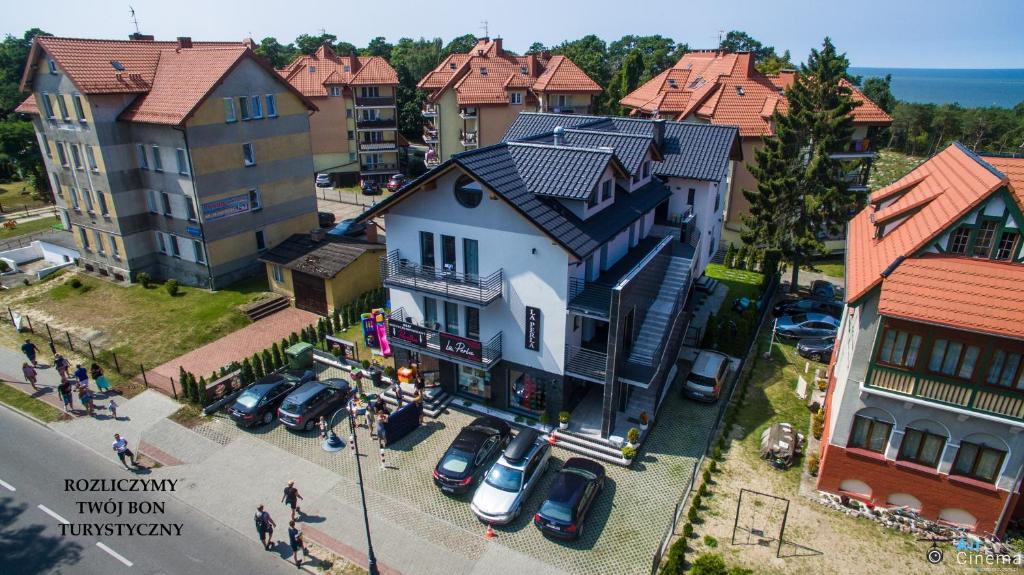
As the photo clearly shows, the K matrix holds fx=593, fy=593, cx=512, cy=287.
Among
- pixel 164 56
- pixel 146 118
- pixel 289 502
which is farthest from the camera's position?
pixel 164 56

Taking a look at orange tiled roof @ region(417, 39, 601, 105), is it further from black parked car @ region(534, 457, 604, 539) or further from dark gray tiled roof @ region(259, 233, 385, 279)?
black parked car @ region(534, 457, 604, 539)

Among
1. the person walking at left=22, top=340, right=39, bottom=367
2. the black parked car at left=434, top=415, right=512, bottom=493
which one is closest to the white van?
the black parked car at left=434, top=415, right=512, bottom=493

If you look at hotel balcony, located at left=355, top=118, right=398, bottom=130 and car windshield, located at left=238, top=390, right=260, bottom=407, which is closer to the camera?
car windshield, located at left=238, top=390, right=260, bottom=407

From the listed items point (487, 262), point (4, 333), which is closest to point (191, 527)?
point (487, 262)

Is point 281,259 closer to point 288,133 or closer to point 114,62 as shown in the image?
point 288,133

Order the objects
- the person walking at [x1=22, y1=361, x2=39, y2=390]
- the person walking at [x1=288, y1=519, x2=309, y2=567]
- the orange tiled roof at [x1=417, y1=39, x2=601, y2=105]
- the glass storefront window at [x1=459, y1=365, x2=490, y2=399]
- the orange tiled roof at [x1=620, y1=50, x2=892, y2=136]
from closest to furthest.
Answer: the person walking at [x1=288, y1=519, x2=309, y2=567]
the glass storefront window at [x1=459, y1=365, x2=490, y2=399]
the person walking at [x1=22, y1=361, x2=39, y2=390]
the orange tiled roof at [x1=620, y1=50, x2=892, y2=136]
the orange tiled roof at [x1=417, y1=39, x2=601, y2=105]

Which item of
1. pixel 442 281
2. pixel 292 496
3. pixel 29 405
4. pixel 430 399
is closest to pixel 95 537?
pixel 292 496
